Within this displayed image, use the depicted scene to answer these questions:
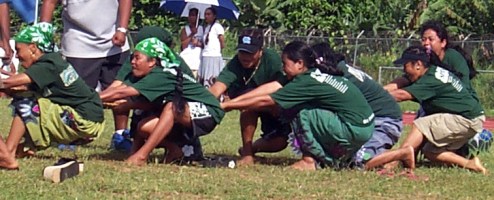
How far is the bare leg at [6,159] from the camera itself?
721cm

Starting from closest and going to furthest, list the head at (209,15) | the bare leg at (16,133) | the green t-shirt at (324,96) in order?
the bare leg at (16,133) < the green t-shirt at (324,96) < the head at (209,15)

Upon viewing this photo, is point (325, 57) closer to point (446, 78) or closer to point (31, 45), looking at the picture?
point (446, 78)

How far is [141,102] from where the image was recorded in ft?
27.0

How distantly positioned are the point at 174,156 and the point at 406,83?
196 cm

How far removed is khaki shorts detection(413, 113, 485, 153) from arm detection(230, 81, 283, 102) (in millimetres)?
1225

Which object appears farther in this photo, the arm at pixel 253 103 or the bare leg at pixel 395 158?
the bare leg at pixel 395 158

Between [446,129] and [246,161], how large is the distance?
1.57 meters

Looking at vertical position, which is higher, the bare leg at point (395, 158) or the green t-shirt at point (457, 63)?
the green t-shirt at point (457, 63)

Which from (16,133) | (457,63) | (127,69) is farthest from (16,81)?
(457,63)

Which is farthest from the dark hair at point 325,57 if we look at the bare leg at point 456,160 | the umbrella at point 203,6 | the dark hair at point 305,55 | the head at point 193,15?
the head at point 193,15

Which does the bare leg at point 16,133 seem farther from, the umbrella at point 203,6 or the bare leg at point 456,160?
the umbrella at point 203,6

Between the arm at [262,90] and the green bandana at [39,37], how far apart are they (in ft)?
4.71

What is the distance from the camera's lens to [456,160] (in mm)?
8555

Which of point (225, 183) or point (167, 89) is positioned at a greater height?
point (167, 89)
